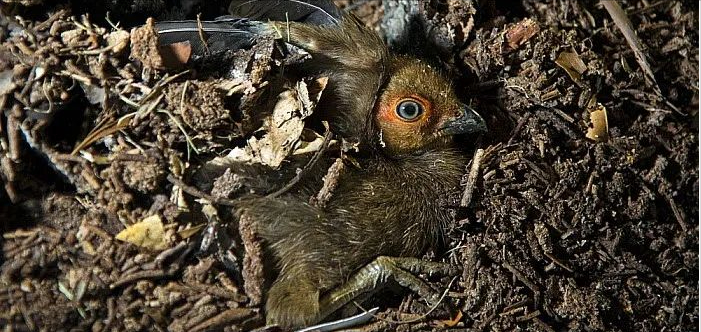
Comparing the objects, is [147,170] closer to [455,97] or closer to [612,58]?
[455,97]

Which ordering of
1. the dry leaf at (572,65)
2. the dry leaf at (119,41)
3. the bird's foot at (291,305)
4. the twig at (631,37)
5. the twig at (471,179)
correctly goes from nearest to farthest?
the dry leaf at (119,41), the bird's foot at (291,305), the twig at (471,179), the dry leaf at (572,65), the twig at (631,37)

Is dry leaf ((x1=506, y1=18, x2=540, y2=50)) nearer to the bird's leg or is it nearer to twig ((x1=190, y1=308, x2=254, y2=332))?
the bird's leg

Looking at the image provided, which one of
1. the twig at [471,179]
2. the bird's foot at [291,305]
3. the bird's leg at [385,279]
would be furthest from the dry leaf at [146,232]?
the twig at [471,179]

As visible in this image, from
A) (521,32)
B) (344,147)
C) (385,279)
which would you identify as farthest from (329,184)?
(521,32)

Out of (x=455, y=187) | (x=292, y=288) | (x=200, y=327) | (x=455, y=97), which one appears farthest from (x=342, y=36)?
(x=200, y=327)

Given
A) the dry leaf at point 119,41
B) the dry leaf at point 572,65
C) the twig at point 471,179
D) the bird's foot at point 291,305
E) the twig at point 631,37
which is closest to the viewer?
the dry leaf at point 119,41

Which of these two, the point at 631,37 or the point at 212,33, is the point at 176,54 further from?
the point at 631,37

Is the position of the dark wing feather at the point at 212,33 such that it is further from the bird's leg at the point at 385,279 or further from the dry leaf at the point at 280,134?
the bird's leg at the point at 385,279
